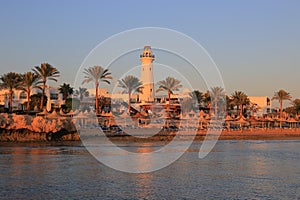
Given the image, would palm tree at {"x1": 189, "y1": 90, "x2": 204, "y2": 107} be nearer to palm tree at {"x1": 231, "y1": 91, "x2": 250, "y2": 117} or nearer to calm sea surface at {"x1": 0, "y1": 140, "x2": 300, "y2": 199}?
palm tree at {"x1": 231, "y1": 91, "x2": 250, "y2": 117}

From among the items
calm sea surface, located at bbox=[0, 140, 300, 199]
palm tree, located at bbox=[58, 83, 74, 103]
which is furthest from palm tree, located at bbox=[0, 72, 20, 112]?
calm sea surface, located at bbox=[0, 140, 300, 199]

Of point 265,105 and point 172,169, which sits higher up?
point 265,105

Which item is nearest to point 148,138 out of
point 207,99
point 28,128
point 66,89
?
point 28,128

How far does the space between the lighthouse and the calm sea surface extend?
51442 mm

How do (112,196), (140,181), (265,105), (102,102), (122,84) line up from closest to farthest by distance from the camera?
(112,196)
(140,181)
(122,84)
(102,102)
(265,105)

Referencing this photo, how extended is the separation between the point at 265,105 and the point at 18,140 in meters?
78.1

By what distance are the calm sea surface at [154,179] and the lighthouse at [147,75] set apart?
169 feet

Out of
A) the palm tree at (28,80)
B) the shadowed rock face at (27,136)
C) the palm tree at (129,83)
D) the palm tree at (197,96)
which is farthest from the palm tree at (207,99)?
the shadowed rock face at (27,136)

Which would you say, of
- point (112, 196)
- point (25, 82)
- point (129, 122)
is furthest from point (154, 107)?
point (112, 196)

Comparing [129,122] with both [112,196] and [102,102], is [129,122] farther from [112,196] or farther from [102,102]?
[112,196]

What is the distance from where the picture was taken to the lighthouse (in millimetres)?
82625

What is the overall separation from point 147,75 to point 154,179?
61.3m

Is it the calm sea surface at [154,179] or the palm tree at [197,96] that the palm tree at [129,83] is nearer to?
the palm tree at [197,96]

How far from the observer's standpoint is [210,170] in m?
25.8
